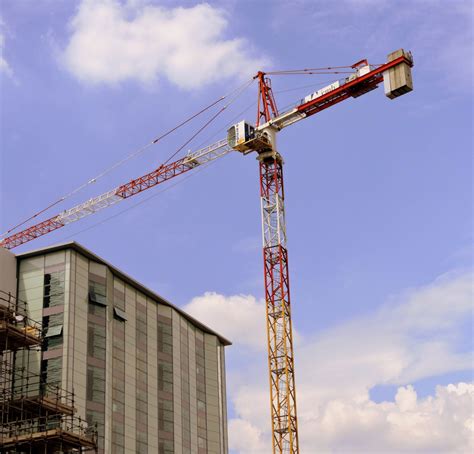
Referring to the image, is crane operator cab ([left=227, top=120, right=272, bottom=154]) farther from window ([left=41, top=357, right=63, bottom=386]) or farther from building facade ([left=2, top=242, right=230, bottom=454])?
window ([left=41, top=357, right=63, bottom=386])

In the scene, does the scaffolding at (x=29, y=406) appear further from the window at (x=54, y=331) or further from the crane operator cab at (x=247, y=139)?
the crane operator cab at (x=247, y=139)

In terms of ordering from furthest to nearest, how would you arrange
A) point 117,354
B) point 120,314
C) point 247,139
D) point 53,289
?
point 247,139, point 120,314, point 117,354, point 53,289

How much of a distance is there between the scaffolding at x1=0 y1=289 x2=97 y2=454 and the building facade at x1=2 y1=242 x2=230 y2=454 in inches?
54.2

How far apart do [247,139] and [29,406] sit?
2282 inches

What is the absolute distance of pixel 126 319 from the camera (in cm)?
10062

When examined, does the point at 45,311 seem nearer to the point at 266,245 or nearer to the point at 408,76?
the point at 266,245

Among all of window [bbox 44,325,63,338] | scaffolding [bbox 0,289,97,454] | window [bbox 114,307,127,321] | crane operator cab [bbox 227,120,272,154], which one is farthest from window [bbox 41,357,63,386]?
crane operator cab [bbox 227,120,272,154]

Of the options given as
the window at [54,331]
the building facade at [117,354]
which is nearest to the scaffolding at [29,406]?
the window at [54,331]

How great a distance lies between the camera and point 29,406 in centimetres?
7750

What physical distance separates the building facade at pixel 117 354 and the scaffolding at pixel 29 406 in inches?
54.2

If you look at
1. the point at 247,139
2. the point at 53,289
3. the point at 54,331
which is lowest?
the point at 54,331

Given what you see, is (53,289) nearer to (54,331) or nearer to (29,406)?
(54,331)

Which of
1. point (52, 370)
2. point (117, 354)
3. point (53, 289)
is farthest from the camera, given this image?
point (117, 354)

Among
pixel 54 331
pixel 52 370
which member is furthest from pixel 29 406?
pixel 54 331
